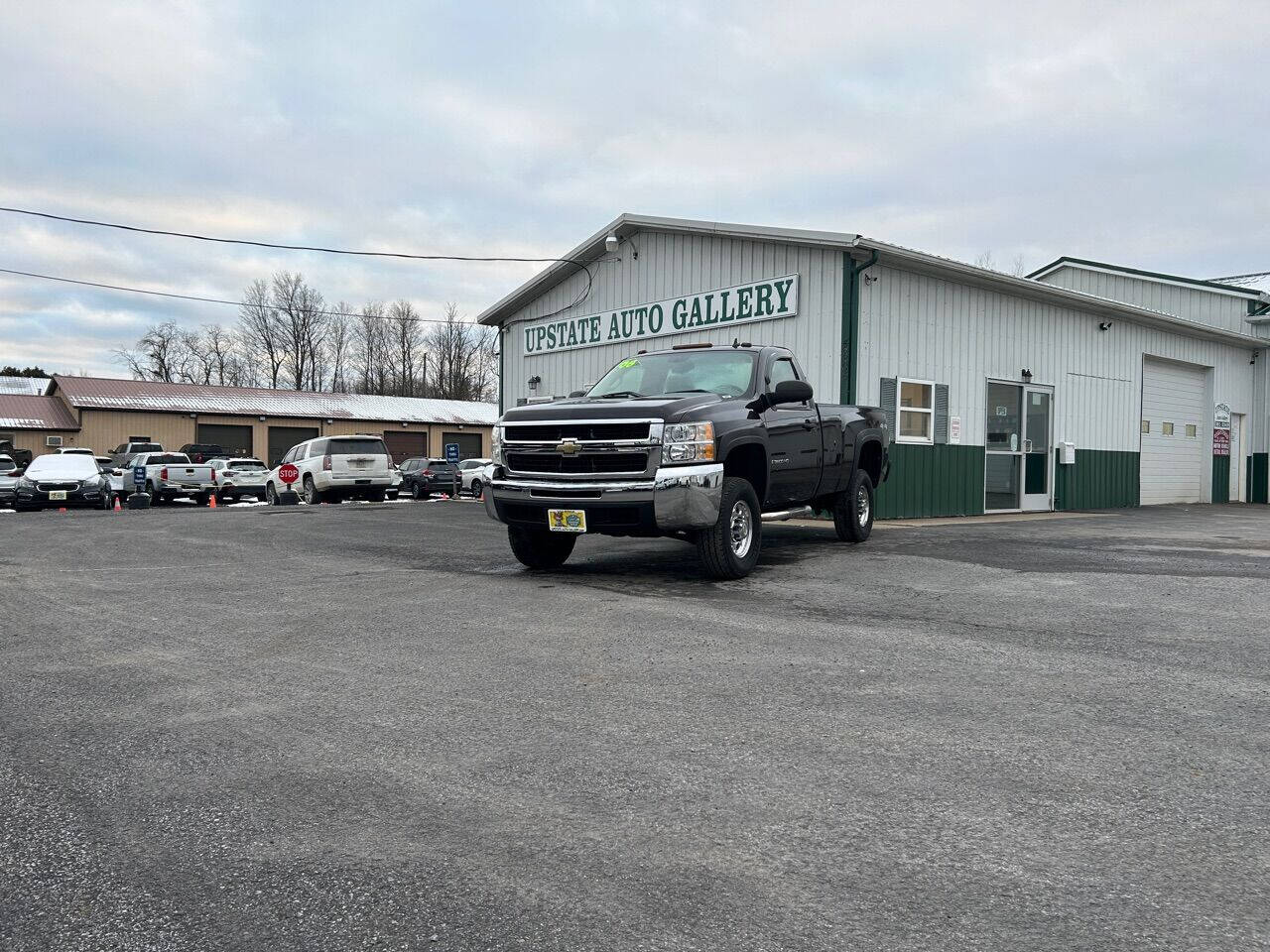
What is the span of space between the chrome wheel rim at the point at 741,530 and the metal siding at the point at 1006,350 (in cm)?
699

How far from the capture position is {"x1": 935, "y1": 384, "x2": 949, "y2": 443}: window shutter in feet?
52.2

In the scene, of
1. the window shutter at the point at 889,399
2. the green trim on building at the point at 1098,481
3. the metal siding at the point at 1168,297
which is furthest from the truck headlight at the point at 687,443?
the metal siding at the point at 1168,297

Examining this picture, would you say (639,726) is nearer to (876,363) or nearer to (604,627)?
(604,627)

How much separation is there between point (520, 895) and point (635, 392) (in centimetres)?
708

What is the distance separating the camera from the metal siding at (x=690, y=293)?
48.9ft

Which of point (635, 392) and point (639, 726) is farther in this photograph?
point (635, 392)

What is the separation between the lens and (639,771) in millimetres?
3426

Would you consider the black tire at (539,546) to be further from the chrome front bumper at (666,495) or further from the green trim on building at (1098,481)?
the green trim on building at (1098,481)

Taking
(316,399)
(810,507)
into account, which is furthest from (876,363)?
(316,399)

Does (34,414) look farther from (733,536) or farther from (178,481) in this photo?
→ (733,536)

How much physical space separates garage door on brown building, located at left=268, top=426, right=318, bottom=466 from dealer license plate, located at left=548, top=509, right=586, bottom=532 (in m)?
42.2

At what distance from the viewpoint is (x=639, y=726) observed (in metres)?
3.95

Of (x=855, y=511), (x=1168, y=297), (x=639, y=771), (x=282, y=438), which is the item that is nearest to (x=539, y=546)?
(x=855, y=511)

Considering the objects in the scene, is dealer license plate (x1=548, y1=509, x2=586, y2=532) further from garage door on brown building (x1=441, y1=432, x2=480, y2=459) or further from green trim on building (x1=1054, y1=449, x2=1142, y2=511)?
garage door on brown building (x1=441, y1=432, x2=480, y2=459)
